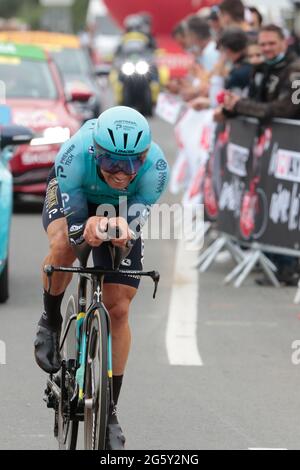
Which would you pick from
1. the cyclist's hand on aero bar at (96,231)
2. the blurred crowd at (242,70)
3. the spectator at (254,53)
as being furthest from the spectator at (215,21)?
the cyclist's hand on aero bar at (96,231)

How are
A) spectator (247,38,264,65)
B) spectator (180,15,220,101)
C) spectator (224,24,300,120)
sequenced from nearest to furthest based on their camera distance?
spectator (224,24,300,120), spectator (247,38,264,65), spectator (180,15,220,101)

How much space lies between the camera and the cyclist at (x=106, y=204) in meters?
5.50

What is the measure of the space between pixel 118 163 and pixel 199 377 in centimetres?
255

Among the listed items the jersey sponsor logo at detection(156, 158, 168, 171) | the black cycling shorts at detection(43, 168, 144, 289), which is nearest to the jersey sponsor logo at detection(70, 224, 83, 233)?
the black cycling shorts at detection(43, 168, 144, 289)

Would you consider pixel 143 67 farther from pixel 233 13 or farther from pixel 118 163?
pixel 118 163

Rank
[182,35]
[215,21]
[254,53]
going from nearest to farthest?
[254,53] → [215,21] → [182,35]

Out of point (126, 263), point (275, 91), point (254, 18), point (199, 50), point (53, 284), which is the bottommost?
point (199, 50)

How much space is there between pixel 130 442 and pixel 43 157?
9.05 m

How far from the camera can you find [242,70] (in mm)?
12656

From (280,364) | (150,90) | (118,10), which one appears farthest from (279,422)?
(118,10)

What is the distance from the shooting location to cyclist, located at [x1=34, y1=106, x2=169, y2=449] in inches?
217

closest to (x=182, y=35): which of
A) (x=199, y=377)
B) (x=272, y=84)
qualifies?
(x=272, y=84)

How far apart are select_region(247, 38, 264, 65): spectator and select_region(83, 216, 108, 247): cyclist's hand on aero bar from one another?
22.6 feet

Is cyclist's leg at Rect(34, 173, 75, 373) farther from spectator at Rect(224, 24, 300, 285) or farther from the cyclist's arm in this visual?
spectator at Rect(224, 24, 300, 285)
